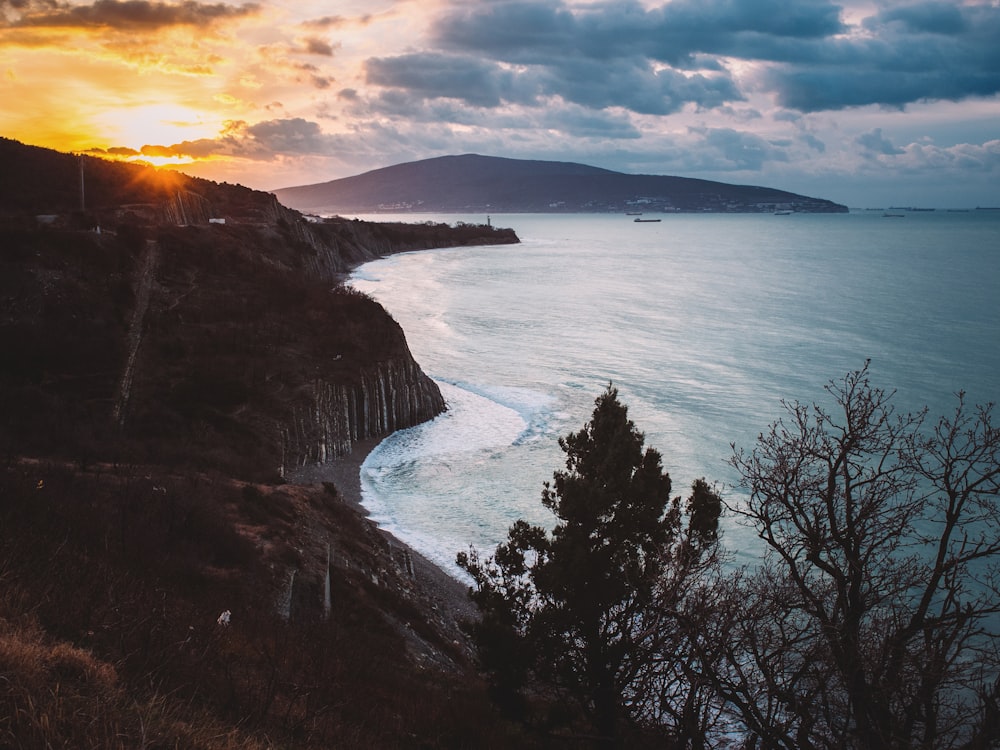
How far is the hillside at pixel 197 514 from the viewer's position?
902 centimetres

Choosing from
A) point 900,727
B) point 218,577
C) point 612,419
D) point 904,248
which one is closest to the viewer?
point 900,727

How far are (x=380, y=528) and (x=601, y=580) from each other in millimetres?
17979

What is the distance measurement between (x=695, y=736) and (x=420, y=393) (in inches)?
1474

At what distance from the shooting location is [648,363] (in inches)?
2511

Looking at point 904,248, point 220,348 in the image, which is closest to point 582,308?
point 220,348

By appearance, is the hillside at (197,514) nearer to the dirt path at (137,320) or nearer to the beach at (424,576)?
the dirt path at (137,320)

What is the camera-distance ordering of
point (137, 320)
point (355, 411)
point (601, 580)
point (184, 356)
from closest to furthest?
point (601, 580)
point (184, 356)
point (137, 320)
point (355, 411)

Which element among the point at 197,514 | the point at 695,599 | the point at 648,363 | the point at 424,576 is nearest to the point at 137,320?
the point at 424,576

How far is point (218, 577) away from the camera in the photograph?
58.9ft

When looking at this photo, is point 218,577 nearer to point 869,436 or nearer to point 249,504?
point 249,504

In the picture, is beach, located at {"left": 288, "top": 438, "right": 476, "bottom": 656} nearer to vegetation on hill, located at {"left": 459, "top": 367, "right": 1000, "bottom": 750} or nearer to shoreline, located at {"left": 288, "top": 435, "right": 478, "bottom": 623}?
shoreline, located at {"left": 288, "top": 435, "right": 478, "bottom": 623}

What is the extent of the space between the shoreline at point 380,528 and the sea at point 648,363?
707 millimetres

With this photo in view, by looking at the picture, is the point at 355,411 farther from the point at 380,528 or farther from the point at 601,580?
the point at 601,580

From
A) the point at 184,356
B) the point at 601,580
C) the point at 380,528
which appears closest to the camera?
the point at 601,580
